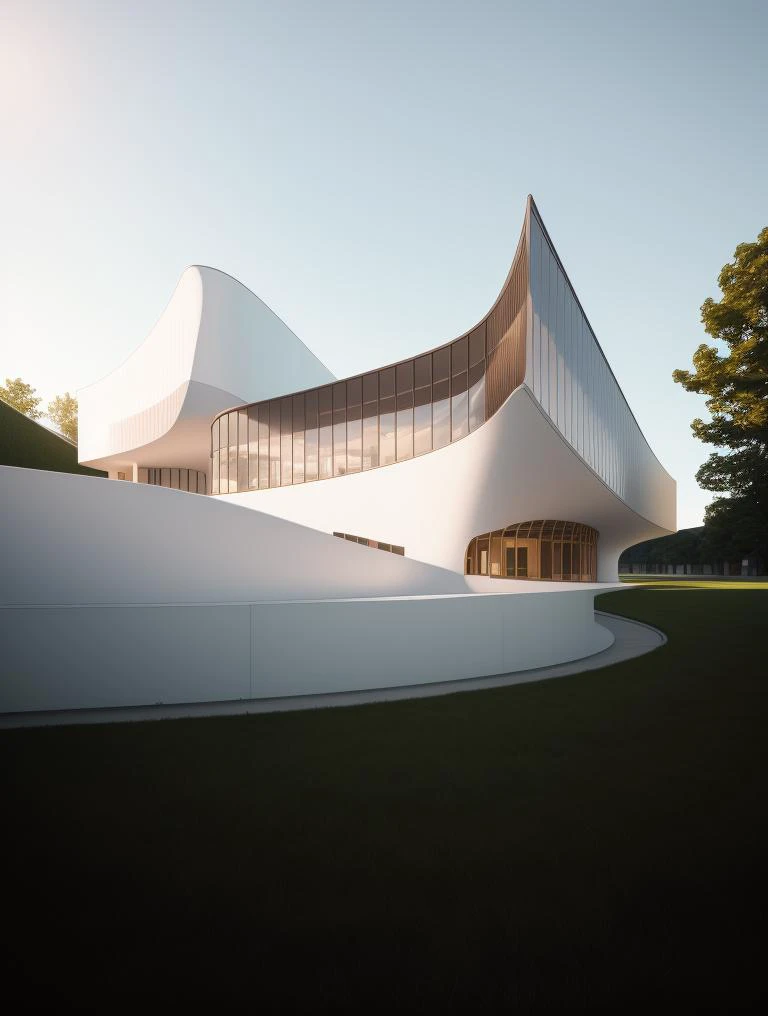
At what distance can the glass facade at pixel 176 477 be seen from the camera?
4709 centimetres

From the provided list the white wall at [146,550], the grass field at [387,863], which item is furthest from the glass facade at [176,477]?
the grass field at [387,863]

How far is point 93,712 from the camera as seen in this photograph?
6.33 m

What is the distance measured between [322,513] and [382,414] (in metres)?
5.06

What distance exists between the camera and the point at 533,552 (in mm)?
26203

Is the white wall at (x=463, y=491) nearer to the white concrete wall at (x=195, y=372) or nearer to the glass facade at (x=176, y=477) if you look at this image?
the white concrete wall at (x=195, y=372)

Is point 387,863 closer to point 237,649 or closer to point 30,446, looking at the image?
point 237,649

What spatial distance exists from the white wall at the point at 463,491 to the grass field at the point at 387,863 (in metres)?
12.5

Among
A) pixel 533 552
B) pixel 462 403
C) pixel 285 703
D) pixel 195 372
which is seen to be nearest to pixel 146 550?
pixel 285 703

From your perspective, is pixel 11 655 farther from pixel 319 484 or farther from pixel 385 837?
pixel 319 484

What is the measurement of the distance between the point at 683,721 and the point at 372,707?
3375 mm

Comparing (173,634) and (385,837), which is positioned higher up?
(173,634)

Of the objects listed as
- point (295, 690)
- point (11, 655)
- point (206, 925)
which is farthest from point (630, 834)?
point (11, 655)

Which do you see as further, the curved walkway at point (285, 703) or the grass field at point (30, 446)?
the grass field at point (30, 446)

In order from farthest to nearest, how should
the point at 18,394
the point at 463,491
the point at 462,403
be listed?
the point at 18,394
the point at 462,403
the point at 463,491
